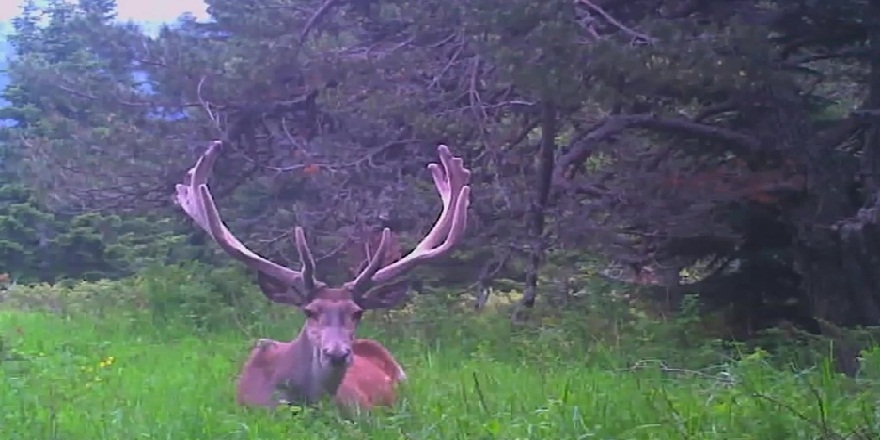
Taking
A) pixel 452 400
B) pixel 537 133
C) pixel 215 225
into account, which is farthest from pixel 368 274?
pixel 537 133

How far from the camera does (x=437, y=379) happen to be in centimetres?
770

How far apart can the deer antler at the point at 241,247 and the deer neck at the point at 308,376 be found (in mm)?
318

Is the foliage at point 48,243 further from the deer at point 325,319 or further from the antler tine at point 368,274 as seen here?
the antler tine at point 368,274

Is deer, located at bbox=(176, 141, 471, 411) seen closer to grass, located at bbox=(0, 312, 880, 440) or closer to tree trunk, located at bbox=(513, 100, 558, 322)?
grass, located at bbox=(0, 312, 880, 440)

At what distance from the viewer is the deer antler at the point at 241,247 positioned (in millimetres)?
7203

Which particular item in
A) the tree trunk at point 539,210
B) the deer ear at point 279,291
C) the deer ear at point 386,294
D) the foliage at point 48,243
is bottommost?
the foliage at point 48,243

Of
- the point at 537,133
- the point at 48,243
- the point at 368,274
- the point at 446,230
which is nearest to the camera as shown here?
the point at 368,274

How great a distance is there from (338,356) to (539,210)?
17.6ft

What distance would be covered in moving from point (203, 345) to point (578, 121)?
4071mm

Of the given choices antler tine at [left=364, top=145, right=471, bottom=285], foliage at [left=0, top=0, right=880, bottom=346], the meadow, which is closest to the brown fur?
the meadow

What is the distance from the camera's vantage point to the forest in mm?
6109

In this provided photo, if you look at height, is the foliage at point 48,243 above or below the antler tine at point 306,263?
below

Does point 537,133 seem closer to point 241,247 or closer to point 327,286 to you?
point 327,286

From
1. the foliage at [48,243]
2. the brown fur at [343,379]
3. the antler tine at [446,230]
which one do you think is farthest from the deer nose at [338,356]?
the foliage at [48,243]
